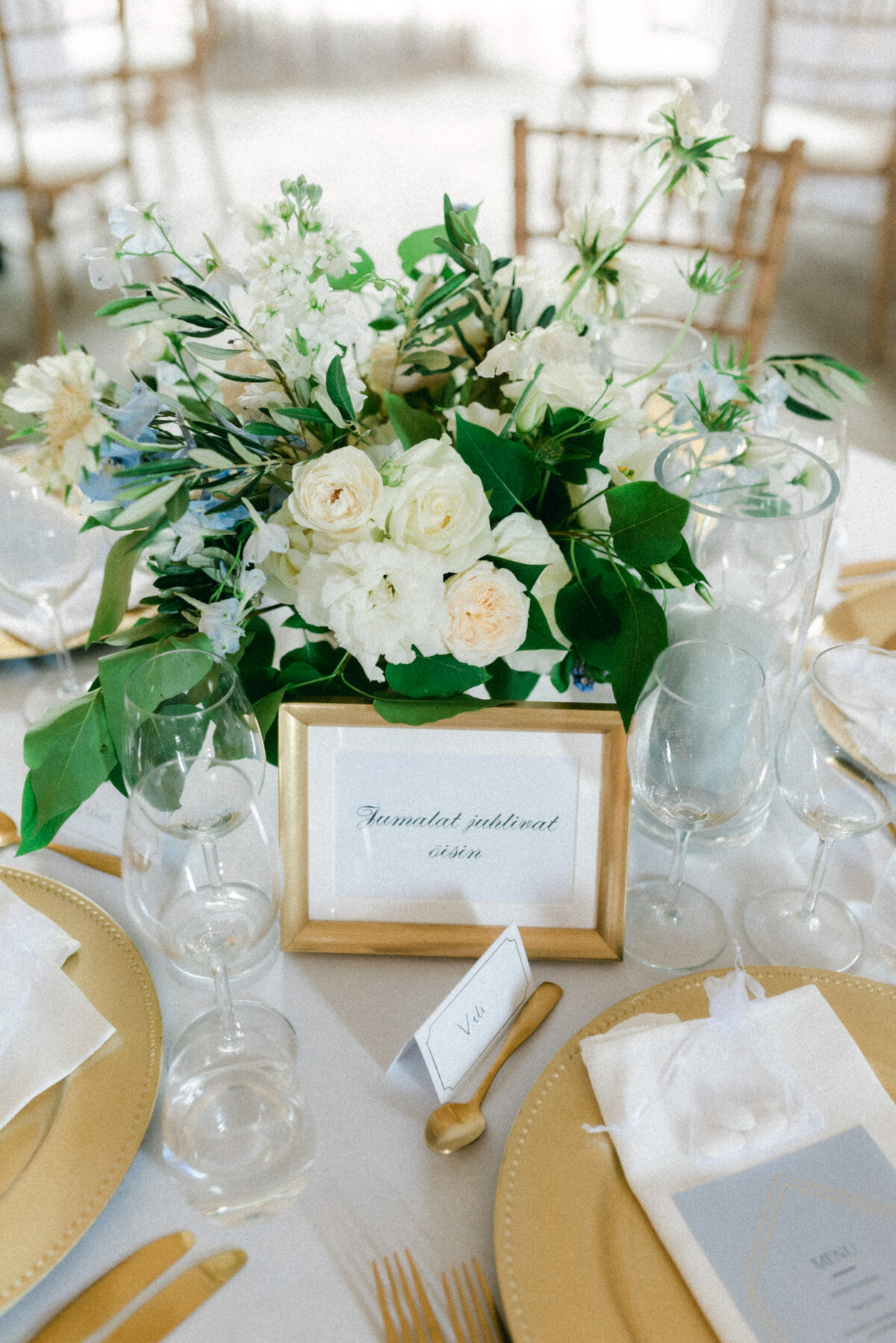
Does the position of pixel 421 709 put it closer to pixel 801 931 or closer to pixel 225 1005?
pixel 225 1005

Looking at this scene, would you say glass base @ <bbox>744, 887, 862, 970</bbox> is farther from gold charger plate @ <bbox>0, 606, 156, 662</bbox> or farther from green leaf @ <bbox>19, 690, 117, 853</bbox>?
gold charger plate @ <bbox>0, 606, 156, 662</bbox>

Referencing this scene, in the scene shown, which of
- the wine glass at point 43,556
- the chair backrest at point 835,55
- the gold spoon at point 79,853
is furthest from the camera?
the chair backrest at point 835,55

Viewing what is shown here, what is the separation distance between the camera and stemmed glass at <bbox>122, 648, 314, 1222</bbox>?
2.33 ft

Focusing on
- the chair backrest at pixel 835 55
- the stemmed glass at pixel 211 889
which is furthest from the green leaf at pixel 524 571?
the chair backrest at pixel 835 55

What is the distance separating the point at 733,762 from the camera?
79cm

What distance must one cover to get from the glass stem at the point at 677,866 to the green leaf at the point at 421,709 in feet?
0.63

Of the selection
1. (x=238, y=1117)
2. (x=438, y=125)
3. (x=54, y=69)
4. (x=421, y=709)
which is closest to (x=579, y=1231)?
(x=238, y=1117)

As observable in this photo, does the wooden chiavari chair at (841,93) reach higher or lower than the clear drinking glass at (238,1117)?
higher

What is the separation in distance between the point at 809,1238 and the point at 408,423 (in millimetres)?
595

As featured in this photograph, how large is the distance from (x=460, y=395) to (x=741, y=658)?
0.33 m

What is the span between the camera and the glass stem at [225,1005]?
0.74 m

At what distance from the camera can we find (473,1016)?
0.78m

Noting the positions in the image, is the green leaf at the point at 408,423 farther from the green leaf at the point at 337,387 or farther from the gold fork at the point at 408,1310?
the gold fork at the point at 408,1310

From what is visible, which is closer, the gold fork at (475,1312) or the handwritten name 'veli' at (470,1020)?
the gold fork at (475,1312)
